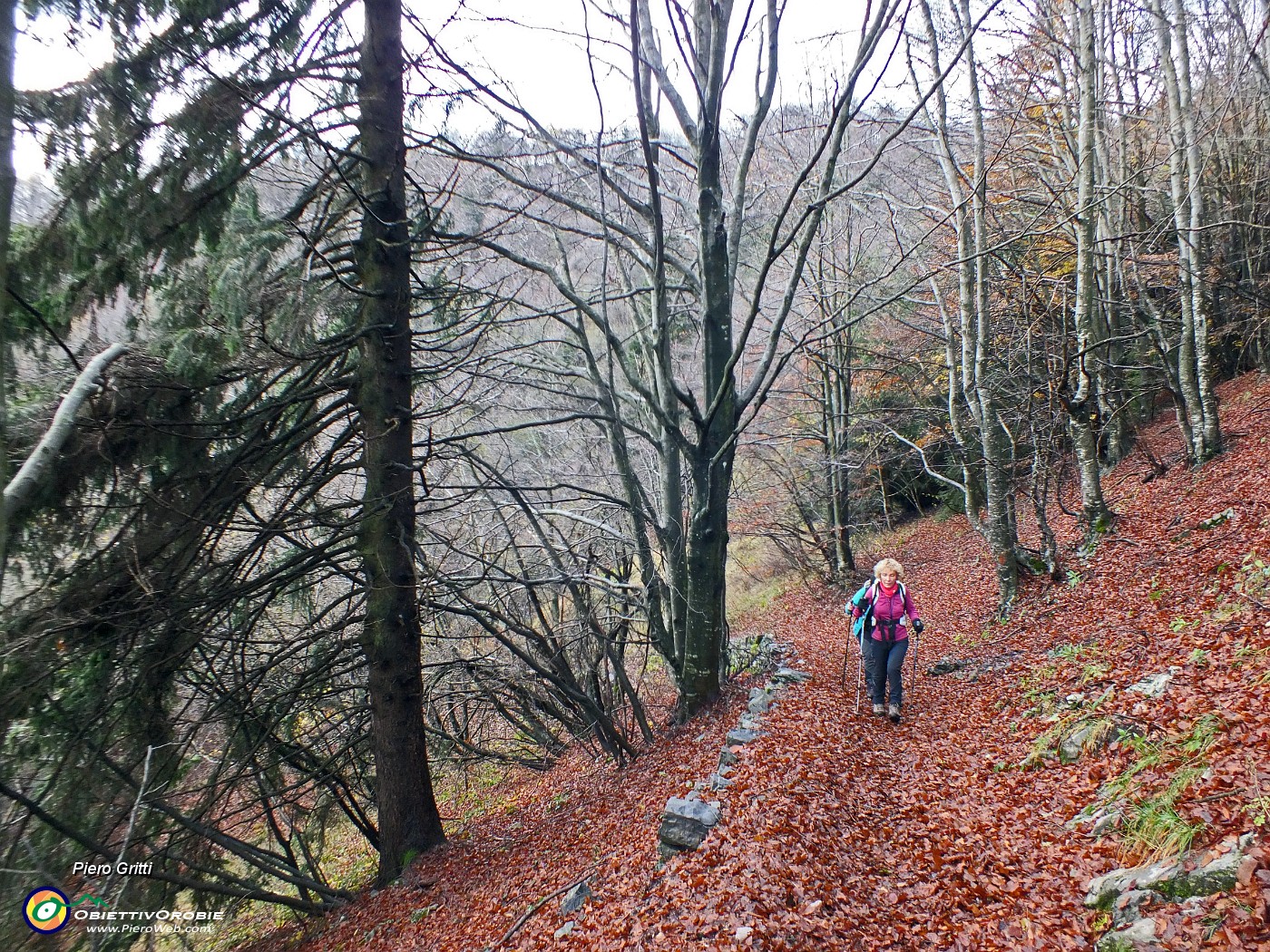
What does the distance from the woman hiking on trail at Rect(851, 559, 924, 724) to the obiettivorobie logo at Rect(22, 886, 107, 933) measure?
7019mm

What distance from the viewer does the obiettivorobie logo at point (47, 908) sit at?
4660 millimetres

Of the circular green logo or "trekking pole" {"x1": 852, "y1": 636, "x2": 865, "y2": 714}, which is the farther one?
"trekking pole" {"x1": 852, "y1": 636, "x2": 865, "y2": 714}

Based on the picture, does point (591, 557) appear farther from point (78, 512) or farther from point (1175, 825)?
point (1175, 825)

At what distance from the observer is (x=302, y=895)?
715cm

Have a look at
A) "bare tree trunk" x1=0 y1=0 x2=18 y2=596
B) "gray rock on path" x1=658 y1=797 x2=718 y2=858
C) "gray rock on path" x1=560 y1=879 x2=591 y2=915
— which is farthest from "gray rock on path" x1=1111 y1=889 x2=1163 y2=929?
"bare tree trunk" x1=0 y1=0 x2=18 y2=596

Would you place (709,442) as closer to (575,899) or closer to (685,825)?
(685,825)

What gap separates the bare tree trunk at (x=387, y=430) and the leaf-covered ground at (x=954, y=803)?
1.31m

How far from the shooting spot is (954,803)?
5297mm

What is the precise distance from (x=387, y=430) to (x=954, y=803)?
5.48 m

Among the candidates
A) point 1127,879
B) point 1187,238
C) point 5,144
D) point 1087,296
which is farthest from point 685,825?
point 1187,238

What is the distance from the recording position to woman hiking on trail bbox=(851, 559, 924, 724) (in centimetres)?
750

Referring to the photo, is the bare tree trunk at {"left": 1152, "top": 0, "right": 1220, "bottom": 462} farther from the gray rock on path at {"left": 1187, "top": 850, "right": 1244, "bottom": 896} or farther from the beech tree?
the gray rock on path at {"left": 1187, "top": 850, "right": 1244, "bottom": 896}

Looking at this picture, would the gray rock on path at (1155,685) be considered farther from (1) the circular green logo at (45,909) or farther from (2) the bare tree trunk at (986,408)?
(1) the circular green logo at (45,909)

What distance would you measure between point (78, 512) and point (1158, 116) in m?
17.1
